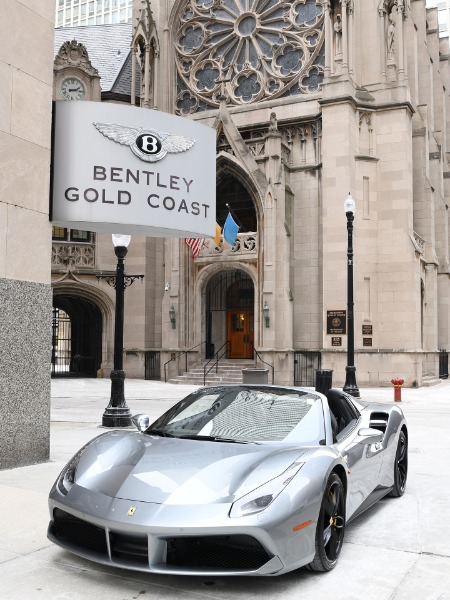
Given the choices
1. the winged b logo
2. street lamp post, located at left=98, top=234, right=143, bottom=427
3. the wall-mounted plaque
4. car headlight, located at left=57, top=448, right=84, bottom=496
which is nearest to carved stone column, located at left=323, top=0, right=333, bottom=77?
the wall-mounted plaque

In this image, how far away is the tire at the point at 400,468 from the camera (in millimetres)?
6602

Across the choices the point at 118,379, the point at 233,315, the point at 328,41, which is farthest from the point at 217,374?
the point at 118,379

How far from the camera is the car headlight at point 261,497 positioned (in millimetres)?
3855

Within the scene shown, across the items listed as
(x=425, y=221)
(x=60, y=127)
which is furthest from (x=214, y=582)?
(x=425, y=221)

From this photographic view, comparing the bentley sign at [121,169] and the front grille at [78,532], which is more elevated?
the bentley sign at [121,169]

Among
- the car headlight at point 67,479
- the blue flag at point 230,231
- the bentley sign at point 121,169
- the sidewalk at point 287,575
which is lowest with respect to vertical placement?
the sidewalk at point 287,575

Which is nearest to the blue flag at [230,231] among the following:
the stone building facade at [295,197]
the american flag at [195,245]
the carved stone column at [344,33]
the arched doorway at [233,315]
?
the american flag at [195,245]

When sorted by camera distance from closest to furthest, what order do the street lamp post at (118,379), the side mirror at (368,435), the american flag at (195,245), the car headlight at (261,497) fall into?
1. the car headlight at (261,497)
2. the side mirror at (368,435)
3. the street lamp post at (118,379)
4. the american flag at (195,245)

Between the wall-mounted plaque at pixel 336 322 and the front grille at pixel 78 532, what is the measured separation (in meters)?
21.5

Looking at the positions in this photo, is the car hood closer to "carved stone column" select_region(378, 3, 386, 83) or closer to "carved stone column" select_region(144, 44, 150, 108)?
"carved stone column" select_region(378, 3, 386, 83)

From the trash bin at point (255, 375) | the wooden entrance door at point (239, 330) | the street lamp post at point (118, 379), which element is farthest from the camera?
the wooden entrance door at point (239, 330)

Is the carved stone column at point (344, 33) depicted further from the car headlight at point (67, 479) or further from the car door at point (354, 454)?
the car headlight at point (67, 479)

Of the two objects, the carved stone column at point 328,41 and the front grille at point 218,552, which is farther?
the carved stone column at point 328,41

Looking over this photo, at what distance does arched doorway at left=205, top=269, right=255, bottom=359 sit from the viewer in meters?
30.0
